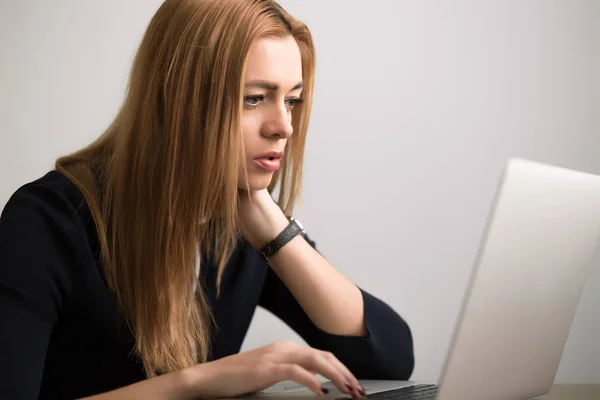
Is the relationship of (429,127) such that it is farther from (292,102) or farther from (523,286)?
(523,286)

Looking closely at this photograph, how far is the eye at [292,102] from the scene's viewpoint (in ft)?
4.55

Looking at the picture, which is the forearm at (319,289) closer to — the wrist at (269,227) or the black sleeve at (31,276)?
the wrist at (269,227)

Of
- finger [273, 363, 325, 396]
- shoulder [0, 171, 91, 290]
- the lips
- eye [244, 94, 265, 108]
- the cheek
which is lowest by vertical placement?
finger [273, 363, 325, 396]

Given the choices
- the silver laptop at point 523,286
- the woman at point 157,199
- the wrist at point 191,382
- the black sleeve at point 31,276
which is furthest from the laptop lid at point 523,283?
the black sleeve at point 31,276

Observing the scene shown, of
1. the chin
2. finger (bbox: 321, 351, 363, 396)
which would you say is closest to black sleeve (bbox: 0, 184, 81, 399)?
the chin

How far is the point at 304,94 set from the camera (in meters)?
1.48

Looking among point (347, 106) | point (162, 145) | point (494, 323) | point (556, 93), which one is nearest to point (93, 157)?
point (162, 145)

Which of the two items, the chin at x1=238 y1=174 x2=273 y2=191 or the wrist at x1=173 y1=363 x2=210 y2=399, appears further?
the chin at x1=238 y1=174 x2=273 y2=191

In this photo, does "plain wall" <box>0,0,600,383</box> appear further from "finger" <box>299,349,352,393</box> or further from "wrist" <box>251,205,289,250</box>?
"finger" <box>299,349,352,393</box>

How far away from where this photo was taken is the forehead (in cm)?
128

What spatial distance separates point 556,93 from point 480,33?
0.31m

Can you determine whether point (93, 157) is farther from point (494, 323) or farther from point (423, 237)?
point (423, 237)

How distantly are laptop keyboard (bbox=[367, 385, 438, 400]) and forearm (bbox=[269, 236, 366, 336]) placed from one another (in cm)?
A: 25

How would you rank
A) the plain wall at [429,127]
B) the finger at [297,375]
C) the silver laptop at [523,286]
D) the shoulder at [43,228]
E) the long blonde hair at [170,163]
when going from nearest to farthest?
the silver laptop at [523,286], the finger at [297,375], the shoulder at [43,228], the long blonde hair at [170,163], the plain wall at [429,127]
